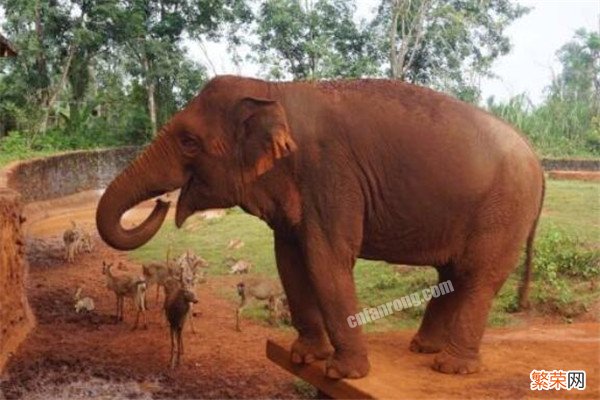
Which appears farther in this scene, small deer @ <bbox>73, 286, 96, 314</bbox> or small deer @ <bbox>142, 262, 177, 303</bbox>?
small deer @ <bbox>142, 262, 177, 303</bbox>

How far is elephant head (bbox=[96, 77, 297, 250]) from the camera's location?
174 inches

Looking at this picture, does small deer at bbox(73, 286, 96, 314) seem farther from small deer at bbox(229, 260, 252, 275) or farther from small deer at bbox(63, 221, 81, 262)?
small deer at bbox(63, 221, 81, 262)

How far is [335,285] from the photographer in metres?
4.39

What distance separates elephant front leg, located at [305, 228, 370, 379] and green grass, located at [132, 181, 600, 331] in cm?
447

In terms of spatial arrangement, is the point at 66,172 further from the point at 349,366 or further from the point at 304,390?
the point at 349,366

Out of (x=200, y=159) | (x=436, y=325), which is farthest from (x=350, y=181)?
(x=436, y=325)

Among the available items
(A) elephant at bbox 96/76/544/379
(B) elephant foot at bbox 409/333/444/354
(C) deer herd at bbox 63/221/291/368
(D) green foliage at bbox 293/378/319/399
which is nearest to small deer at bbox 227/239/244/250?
(C) deer herd at bbox 63/221/291/368

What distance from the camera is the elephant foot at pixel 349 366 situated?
4.47 metres

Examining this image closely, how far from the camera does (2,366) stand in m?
7.18

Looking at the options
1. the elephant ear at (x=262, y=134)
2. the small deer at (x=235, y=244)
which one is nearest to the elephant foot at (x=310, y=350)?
the elephant ear at (x=262, y=134)

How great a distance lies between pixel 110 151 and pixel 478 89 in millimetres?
14147

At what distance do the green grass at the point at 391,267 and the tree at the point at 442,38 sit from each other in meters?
11.1

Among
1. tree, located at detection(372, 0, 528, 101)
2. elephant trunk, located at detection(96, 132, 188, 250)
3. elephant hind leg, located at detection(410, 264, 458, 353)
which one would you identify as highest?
tree, located at detection(372, 0, 528, 101)

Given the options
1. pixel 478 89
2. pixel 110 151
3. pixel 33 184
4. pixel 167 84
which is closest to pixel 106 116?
pixel 167 84
